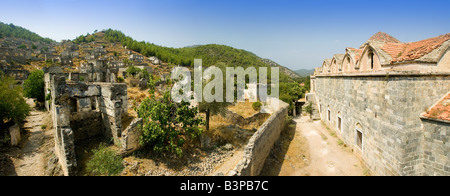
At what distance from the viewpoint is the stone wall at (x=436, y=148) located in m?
6.64

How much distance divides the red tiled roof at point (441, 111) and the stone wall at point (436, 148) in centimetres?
18

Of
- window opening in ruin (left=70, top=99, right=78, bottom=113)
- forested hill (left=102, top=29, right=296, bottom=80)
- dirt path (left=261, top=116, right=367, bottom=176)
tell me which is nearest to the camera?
dirt path (left=261, top=116, right=367, bottom=176)

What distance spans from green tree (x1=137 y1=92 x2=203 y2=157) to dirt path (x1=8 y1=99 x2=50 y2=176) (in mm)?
4865

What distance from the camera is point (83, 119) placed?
438 inches

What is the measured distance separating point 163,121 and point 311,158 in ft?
27.6

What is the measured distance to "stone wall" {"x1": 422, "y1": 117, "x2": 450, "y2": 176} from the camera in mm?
6645

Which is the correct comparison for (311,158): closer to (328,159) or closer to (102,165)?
(328,159)

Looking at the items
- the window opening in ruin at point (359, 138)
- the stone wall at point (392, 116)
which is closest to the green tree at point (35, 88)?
the stone wall at point (392, 116)

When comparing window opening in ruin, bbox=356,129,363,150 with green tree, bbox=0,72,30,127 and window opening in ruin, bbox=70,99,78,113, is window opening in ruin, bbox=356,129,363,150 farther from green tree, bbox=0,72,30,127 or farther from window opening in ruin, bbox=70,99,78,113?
green tree, bbox=0,72,30,127

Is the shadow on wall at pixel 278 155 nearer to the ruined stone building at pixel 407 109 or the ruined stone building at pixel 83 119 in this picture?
the ruined stone building at pixel 407 109

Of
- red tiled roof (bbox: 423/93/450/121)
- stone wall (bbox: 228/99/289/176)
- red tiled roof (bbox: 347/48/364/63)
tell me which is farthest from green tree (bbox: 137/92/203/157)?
red tiled roof (bbox: 347/48/364/63)

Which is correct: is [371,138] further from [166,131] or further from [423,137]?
[166,131]

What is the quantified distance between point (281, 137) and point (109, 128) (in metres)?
11.4

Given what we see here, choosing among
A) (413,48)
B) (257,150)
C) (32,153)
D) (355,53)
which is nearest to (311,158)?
(257,150)
